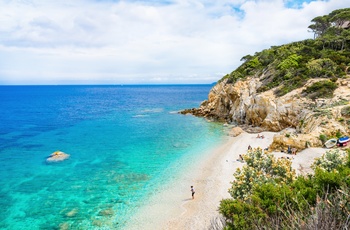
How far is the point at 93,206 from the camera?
68.5ft

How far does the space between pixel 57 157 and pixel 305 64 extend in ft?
150

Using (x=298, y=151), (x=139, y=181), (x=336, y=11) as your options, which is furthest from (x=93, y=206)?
(x=336, y=11)

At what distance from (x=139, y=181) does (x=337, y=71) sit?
35.8 meters

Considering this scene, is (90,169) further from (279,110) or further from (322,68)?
(322,68)

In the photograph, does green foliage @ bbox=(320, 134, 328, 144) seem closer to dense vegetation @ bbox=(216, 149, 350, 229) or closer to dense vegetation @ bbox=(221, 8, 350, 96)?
dense vegetation @ bbox=(221, 8, 350, 96)

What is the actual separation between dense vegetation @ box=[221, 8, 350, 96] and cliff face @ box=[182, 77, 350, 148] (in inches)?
78.1

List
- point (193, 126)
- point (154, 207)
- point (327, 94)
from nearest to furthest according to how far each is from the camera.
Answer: point (154, 207) → point (327, 94) → point (193, 126)

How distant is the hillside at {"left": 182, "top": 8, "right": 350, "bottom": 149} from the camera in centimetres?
2902

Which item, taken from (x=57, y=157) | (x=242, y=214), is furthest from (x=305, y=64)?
(x=57, y=157)

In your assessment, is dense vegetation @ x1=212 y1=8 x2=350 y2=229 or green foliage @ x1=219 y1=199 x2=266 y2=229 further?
green foliage @ x1=219 y1=199 x2=266 y2=229

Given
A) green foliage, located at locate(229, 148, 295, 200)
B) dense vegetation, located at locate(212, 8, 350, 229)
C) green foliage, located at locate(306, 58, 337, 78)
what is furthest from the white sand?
green foliage, located at locate(306, 58, 337, 78)

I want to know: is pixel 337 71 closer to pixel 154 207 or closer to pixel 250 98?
pixel 250 98

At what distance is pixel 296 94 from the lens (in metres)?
38.4

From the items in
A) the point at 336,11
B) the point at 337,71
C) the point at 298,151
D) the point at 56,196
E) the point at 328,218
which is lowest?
the point at 56,196
